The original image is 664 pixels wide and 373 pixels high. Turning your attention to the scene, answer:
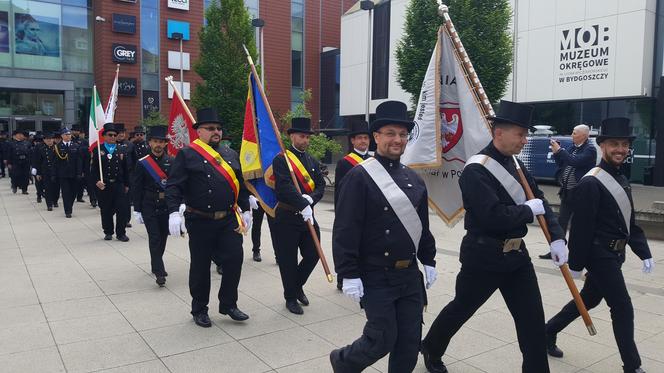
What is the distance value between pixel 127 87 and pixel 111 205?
2605 cm

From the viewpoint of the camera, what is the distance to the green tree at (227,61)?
26.8 m

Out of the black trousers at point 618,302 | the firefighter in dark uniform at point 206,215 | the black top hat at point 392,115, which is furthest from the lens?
the firefighter in dark uniform at point 206,215

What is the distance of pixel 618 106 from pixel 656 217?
1358cm

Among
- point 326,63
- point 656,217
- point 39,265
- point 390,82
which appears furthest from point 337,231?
point 326,63

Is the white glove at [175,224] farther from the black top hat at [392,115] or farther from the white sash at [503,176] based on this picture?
the white sash at [503,176]

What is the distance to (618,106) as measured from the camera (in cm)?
2209

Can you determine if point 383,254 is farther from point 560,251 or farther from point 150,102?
point 150,102

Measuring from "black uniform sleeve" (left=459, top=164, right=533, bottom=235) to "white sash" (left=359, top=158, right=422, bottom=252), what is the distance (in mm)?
416

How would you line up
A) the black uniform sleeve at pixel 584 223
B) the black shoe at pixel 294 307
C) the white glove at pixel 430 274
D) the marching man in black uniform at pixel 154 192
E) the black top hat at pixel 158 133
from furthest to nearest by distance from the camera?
the black top hat at pixel 158 133, the marching man in black uniform at pixel 154 192, the black shoe at pixel 294 307, the black uniform sleeve at pixel 584 223, the white glove at pixel 430 274

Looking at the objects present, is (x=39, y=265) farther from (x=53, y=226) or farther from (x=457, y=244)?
(x=457, y=244)

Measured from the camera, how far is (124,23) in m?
33.9

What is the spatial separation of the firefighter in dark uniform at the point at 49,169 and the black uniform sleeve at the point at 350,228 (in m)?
12.9

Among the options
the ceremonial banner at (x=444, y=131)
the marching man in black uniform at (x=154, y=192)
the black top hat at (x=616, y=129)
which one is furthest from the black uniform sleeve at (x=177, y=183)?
the black top hat at (x=616, y=129)

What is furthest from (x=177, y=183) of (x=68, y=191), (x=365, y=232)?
(x=68, y=191)
